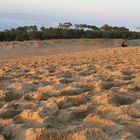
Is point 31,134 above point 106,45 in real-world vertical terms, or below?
above

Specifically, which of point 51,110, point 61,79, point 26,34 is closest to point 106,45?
point 26,34

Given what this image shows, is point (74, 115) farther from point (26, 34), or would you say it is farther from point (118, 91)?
point (26, 34)

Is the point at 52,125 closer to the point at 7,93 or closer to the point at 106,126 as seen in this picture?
the point at 106,126

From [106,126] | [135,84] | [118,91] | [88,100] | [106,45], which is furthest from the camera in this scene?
[106,45]

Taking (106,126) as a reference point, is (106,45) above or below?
below

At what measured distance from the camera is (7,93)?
17.2ft

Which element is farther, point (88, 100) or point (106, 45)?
point (106, 45)

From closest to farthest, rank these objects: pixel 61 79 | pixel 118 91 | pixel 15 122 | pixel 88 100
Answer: pixel 15 122, pixel 88 100, pixel 118 91, pixel 61 79

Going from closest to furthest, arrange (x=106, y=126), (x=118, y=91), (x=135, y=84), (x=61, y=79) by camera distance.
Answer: (x=106, y=126), (x=118, y=91), (x=135, y=84), (x=61, y=79)

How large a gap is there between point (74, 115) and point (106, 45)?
22.4 m

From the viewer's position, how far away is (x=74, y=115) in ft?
13.4

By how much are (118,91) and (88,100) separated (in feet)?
1.83

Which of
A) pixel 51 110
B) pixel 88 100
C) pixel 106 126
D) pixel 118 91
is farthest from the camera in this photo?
pixel 118 91

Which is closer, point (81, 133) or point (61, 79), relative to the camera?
point (81, 133)
